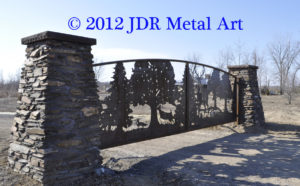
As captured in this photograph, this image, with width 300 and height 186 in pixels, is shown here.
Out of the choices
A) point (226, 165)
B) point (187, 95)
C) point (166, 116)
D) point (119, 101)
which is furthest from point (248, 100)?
point (119, 101)

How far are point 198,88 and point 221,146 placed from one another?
1897 millimetres

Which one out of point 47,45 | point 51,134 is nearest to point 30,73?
point 47,45

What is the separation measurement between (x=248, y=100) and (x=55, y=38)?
26.0 feet

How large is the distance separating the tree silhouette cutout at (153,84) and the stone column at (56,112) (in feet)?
5.38

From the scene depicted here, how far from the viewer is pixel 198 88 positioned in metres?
7.82

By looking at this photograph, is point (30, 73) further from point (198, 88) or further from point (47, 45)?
point (198, 88)

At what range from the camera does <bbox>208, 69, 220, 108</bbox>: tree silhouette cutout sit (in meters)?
8.52

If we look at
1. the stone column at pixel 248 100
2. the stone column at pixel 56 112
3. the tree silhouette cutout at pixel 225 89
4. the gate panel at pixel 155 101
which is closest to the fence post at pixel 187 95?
the gate panel at pixel 155 101

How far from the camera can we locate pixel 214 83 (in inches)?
341

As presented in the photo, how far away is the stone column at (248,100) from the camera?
9.53m

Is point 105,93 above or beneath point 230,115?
above

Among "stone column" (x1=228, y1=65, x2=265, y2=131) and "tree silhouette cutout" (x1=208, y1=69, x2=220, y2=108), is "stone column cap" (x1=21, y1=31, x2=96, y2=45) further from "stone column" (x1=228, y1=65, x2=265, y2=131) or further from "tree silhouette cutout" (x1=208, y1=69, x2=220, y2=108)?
"stone column" (x1=228, y1=65, x2=265, y2=131)

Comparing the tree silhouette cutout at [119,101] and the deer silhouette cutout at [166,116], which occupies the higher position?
the tree silhouette cutout at [119,101]

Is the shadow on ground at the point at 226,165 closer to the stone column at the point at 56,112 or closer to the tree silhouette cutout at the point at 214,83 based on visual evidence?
the stone column at the point at 56,112
